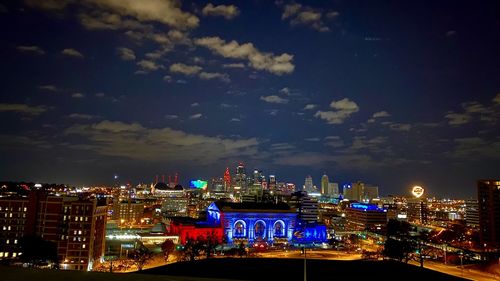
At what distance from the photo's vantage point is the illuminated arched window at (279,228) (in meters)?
54.2

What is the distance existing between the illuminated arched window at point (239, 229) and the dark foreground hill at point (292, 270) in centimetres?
2761

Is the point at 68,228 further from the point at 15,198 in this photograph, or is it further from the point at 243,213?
the point at 243,213

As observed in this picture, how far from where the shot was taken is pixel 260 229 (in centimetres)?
5394

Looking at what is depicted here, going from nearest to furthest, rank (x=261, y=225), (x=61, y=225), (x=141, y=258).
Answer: (x=61, y=225) → (x=141, y=258) → (x=261, y=225)

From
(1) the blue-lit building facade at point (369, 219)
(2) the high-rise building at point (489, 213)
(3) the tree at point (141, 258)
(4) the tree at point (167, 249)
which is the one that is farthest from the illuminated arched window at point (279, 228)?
(2) the high-rise building at point (489, 213)

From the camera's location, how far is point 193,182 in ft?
428

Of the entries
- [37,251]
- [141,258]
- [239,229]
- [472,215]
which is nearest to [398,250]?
[141,258]

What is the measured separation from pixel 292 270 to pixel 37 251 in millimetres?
17757

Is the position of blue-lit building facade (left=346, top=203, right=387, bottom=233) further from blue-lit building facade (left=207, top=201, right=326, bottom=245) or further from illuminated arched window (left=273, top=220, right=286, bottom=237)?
illuminated arched window (left=273, top=220, right=286, bottom=237)

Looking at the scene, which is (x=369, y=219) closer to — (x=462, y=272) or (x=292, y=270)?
(x=462, y=272)

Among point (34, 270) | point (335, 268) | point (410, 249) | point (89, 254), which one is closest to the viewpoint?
point (34, 270)

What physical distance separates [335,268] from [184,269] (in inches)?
346

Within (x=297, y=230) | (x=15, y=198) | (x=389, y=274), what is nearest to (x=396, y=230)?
(x=297, y=230)

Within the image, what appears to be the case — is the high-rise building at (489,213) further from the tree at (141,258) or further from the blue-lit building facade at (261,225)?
the tree at (141,258)
